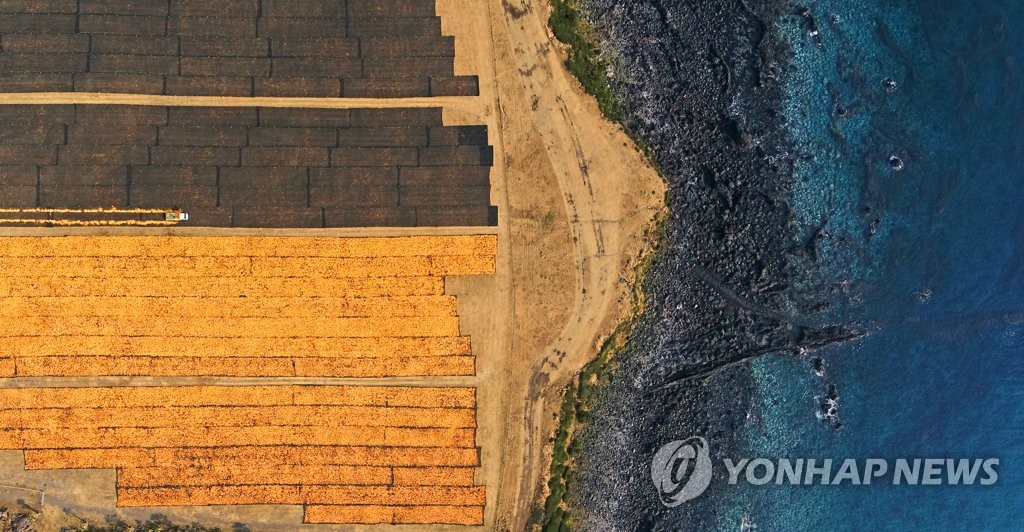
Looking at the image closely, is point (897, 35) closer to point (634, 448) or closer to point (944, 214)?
point (944, 214)

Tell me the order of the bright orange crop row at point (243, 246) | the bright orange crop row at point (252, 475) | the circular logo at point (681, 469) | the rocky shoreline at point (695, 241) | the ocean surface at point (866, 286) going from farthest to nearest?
1. the circular logo at point (681, 469)
2. the ocean surface at point (866, 286)
3. the rocky shoreline at point (695, 241)
4. the bright orange crop row at point (252, 475)
5. the bright orange crop row at point (243, 246)

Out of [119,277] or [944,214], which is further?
[944,214]

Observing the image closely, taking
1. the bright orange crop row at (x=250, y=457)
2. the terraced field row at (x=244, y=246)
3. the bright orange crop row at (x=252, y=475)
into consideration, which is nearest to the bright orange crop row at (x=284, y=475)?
the bright orange crop row at (x=252, y=475)

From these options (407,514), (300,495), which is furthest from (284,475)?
(407,514)

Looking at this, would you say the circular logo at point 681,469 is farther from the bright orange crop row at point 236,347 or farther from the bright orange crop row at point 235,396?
the bright orange crop row at point 236,347

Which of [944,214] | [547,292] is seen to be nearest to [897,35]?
[944,214]

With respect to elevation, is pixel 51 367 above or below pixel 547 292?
below

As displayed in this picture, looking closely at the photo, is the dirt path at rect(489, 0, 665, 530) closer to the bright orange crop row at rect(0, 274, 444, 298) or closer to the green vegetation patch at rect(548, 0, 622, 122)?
the green vegetation patch at rect(548, 0, 622, 122)
